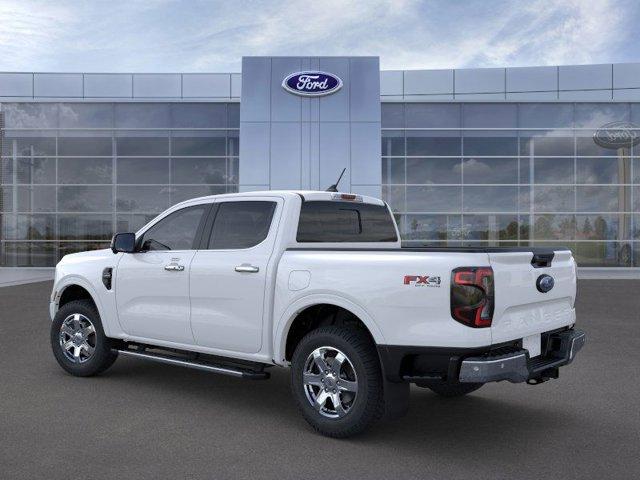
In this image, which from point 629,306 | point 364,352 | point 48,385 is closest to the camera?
point 364,352

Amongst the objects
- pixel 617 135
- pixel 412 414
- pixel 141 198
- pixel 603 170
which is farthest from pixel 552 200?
pixel 412 414

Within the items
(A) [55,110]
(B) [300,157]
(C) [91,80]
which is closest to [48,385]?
(B) [300,157]

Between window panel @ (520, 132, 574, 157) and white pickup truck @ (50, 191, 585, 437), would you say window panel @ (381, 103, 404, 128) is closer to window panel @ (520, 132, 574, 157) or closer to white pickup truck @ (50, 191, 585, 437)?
window panel @ (520, 132, 574, 157)

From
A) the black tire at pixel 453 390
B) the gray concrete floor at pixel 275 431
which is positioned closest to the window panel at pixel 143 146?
the gray concrete floor at pixel 275 431

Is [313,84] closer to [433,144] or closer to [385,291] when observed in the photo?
Result: [433,144]

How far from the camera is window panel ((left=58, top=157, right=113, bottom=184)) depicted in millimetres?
28516

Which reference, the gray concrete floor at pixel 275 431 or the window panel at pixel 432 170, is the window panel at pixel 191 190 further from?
the gray concrete floor at pixel 275 431

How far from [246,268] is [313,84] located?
21.4 meters

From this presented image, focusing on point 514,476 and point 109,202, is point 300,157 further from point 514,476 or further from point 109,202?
point 514,476

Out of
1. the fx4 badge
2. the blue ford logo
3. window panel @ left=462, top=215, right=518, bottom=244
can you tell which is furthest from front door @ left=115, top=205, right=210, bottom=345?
window panel @ left=462, top=215, right=518, bottom=244

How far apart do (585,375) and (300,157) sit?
19.6m

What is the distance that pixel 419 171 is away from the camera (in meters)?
28.2

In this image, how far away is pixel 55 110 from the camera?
2862 centimetres

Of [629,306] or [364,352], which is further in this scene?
[629,306]
